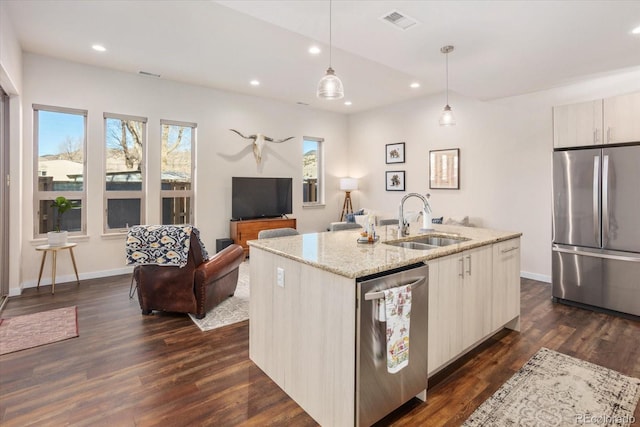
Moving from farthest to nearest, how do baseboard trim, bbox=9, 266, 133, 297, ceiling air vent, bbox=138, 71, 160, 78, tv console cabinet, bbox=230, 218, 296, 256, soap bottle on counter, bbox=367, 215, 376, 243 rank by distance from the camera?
tv console cabinet, bbox=230, 218, 296, 256 < ceiling air vent, bbox=138, 71, 160, 78 < baseboard trim, bbox=9, 266, 133, 297 < soap bottle on counter, bbox=367, 215, 376, 243

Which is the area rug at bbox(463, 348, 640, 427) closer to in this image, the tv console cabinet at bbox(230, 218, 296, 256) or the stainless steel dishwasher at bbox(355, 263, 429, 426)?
the stainless steel dishwasher at bbox(355, 263, 429, 426)

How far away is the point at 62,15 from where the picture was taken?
3.41 metres

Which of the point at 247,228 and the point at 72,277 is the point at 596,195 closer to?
the point at 247,228

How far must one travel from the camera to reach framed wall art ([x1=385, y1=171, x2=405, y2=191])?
22.5 feet

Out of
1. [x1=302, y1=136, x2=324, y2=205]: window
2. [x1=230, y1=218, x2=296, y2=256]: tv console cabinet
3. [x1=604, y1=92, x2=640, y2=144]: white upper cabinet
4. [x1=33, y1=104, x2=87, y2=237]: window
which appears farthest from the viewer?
[x1=302, y1=136, x2=324, y2=205]: window

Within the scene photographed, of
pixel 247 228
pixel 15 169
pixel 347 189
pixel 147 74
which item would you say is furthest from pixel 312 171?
pixel 15 169

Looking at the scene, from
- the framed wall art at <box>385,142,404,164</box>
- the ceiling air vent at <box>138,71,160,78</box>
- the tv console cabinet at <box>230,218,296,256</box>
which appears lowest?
the tv console cabinet at <box>230,218,296,256</box>

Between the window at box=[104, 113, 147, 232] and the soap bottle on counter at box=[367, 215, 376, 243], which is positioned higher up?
the window at box=[104, 113, 147, 232]

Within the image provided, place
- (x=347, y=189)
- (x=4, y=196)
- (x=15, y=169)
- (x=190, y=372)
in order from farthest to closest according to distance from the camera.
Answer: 1. (x=347, y=189)
2. (x=15, y=169)
3. (x=4, y=196)
4. (x=190, y=372)

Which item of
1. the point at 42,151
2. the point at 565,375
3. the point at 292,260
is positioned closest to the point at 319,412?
the point at 292,260

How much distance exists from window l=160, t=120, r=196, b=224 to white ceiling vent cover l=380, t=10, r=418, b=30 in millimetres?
4114

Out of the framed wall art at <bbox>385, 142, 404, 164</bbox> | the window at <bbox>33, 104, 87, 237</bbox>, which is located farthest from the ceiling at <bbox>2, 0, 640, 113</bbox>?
the framed wall art at <bbox>385, 142, 404, 164</bbox>

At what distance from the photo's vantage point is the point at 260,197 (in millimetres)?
6551

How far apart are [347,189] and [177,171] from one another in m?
3.59
